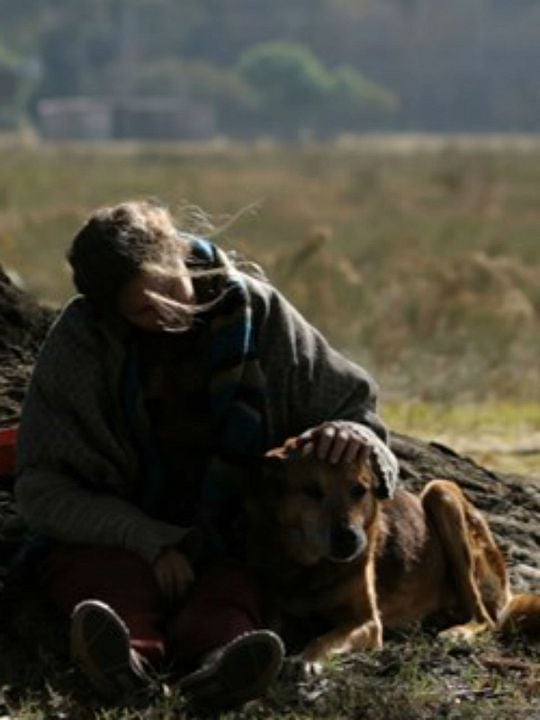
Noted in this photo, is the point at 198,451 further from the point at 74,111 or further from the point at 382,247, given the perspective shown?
the point at 74,111

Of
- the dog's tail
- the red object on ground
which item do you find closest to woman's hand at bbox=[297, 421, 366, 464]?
the dog's tail

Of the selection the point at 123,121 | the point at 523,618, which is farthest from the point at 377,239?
the point at 123,121

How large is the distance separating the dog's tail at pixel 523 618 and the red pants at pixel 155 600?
815 mm

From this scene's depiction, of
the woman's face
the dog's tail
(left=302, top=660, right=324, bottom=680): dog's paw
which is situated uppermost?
the woman's face

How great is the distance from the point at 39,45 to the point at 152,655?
133m

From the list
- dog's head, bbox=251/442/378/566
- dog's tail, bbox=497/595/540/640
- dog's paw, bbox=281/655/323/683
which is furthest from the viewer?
dog's tail, bbox=497/595/540/640

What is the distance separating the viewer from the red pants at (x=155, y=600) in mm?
6176

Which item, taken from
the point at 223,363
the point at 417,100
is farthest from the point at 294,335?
the point at 417,100

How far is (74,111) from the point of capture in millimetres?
112125

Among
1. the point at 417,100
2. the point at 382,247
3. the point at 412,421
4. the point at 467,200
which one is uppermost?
the point at 412,421

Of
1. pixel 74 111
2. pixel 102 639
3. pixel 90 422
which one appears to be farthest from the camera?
pixel 74 111

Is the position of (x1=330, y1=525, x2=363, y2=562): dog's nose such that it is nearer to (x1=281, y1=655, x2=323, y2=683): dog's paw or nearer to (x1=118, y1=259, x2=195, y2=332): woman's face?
(x1=281, y1=655, x2=323, y2=683): dog's paw

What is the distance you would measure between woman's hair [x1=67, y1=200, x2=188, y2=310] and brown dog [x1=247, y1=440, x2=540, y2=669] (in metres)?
0.61

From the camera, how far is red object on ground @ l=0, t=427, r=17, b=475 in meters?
6.98
